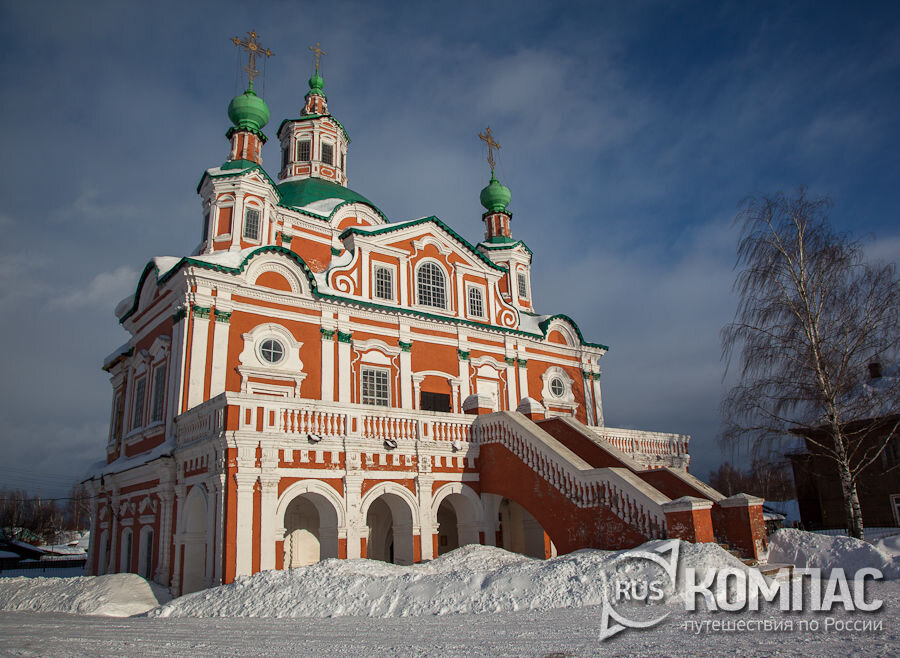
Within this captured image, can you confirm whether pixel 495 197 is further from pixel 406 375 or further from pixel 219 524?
pixel 219 524

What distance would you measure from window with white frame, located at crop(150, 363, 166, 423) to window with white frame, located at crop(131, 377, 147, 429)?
3.46ft

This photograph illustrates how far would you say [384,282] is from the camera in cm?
2145

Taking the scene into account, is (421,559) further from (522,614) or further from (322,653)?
(322,653)

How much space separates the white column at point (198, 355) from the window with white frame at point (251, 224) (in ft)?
16.3

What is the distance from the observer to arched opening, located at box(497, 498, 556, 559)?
55.3 feet

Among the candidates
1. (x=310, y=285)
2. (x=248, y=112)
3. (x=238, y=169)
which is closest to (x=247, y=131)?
(x=248, y=112)

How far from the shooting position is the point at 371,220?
2672cm

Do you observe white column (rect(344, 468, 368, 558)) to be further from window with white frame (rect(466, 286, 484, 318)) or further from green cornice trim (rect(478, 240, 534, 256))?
green cornice trim (rect(478, 240, 534, 256))

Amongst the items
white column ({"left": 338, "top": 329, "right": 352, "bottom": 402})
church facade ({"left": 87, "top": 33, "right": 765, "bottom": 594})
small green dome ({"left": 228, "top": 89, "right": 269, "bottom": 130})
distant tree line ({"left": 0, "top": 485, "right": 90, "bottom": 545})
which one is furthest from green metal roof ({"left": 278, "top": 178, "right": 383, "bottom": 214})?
distant tree line ({"left": 0, "top": 485, "right": 90, "bottom": 545})

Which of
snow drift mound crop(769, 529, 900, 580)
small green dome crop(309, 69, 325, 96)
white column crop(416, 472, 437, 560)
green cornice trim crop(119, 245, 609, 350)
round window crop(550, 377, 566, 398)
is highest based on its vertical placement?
small green dome crop(309, 69, 325, 96)

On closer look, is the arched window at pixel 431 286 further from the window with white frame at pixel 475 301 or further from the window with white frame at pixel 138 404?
the window with white frame at pixel 138 404

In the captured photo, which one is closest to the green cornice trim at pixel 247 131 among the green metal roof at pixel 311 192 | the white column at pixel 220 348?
the green metal roof at pixel 311 192

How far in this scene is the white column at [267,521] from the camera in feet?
40.4

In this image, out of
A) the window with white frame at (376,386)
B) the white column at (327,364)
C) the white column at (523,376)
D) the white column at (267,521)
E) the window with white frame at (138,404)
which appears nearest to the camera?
the white column at (267,521)
